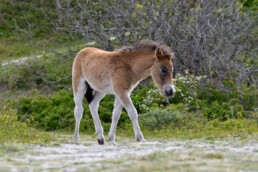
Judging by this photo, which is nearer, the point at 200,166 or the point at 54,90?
the point at 200,166

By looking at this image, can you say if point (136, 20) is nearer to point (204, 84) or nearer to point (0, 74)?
point (204, 84)

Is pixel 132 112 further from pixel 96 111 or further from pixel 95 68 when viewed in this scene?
pixel 95 68

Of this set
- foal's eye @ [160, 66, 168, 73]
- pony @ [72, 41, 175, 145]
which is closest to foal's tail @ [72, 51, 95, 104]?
pony @ [72, 41, 175, 145]

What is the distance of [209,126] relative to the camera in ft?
35.1

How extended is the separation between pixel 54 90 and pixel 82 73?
655 cm

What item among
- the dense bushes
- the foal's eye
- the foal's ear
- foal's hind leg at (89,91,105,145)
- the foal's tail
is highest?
the foal's ear

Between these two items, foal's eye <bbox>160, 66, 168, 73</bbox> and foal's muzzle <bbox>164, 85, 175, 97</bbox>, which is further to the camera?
foal's eye <bbox>160, 66, 168, 73</bbox>

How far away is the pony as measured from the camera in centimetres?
872

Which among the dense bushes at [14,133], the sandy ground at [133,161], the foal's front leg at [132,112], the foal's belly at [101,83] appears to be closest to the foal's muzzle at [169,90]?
the foal's front leg at [132,112]

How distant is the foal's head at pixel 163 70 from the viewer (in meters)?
8.71

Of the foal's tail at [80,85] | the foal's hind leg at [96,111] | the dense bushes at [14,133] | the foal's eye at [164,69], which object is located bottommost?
the dense bushes at [14,133]

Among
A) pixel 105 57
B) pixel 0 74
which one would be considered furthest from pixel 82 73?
pixel 0 74

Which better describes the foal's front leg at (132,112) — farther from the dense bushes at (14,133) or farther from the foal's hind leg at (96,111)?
the dense bushes at (14,133)

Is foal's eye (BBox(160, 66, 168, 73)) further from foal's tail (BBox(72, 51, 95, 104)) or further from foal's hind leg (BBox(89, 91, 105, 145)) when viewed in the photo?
foal's tail (BBox(72, 51, 95, 104))
